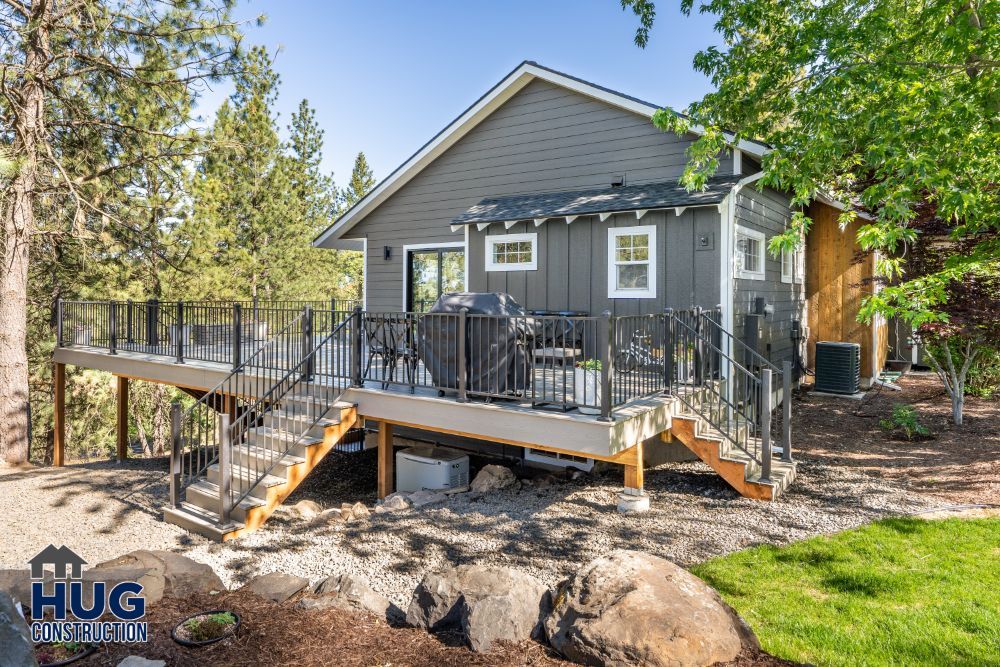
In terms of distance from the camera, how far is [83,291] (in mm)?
15078

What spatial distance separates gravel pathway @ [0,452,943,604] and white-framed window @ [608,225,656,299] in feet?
8.66

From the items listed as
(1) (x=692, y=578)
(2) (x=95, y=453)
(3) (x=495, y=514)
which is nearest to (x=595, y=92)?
(3) (x=495, y=514)

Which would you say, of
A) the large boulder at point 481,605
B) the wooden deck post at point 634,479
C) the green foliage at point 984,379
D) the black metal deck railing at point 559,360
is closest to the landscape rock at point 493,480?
the black metal deck railing at point 559,360

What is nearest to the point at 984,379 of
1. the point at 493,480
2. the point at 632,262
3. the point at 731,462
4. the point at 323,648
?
the point at 632,262

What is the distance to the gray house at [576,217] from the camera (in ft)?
27.6

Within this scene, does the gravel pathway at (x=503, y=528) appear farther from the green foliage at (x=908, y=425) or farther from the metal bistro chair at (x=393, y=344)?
the green foliage at (x=908, y=425)

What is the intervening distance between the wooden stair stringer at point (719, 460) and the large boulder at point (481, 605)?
128 inches

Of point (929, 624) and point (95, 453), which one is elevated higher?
point (929, 624)

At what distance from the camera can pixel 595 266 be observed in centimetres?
912

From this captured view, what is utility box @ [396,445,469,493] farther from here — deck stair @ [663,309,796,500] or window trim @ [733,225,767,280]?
window trim @ [733,225,767,280]

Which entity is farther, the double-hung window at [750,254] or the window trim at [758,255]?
the double-hung window at [750,254]

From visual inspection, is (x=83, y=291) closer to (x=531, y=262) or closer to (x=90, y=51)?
(x=90, y=51)

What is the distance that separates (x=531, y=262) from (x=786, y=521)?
18.6 ft

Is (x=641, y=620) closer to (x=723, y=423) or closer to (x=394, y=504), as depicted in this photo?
(x=394, y=504)
